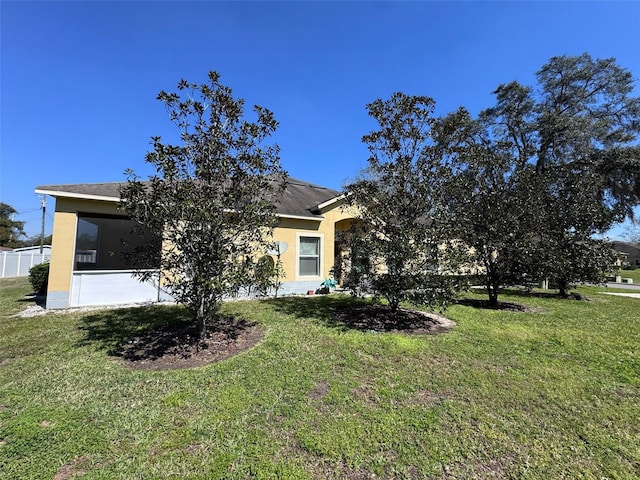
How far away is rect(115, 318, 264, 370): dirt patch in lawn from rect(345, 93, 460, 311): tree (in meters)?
3.01

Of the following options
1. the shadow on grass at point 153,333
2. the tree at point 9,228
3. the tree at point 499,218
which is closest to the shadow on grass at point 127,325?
the shadow on grass at point 153,333

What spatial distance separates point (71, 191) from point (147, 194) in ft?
19.1

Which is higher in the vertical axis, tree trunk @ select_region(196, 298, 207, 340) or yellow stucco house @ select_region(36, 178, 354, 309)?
yellow stucco house @ select_region(36, 178, 354, 309)

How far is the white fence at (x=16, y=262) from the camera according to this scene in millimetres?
20625

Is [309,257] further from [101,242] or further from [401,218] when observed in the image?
[101,242]

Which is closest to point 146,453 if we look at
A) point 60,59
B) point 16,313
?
point 16,313

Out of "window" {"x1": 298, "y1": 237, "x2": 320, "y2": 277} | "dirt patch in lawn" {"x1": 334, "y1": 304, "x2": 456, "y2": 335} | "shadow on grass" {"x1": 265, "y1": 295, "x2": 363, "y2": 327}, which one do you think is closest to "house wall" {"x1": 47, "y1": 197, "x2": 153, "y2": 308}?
"shadow on grass" {"x1": 265, "y1": 295, "x2": 363, "y2": 327}

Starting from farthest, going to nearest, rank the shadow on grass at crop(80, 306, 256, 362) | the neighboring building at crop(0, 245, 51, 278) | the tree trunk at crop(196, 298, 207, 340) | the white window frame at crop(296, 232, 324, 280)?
the neighboring building at crop(0, 245, 51, 278) → the white window frame at crop(296, 232, 324, 280) → the tree trunk at crop(196, 298, 207, 340) → the shadow on grass at crop(80, 306, 256, 362)

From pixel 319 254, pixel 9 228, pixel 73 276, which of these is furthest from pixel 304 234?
pixel 9 228

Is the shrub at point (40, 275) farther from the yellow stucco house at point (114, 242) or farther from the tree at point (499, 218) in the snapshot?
the tree at point (499, 218)

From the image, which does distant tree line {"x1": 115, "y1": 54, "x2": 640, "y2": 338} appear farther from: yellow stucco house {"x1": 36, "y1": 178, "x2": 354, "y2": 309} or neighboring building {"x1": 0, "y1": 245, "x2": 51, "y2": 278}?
neighboring building {"x1": 0, "y1": 245, "x2": 51, "y2": 278}

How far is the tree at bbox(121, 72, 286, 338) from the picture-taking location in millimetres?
5008

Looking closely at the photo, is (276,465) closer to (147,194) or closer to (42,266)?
(147,194)

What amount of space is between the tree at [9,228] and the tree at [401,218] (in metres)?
55.4
